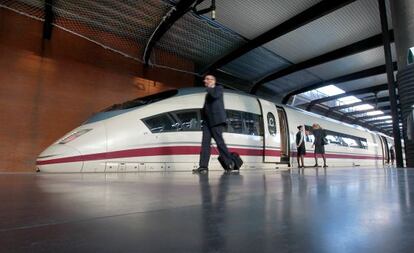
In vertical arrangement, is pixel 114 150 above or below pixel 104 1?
below

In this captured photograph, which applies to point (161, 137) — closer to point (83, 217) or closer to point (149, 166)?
point (149, 166)

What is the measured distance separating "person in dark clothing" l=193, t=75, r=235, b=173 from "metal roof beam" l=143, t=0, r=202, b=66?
189 inches

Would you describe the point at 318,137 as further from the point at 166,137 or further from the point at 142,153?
the point at 142,153

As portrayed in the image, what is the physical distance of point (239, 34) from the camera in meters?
11.7

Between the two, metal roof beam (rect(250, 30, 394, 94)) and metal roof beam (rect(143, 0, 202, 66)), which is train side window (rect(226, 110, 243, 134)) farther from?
metal roof beam (rect(250, 30, 394, 94))

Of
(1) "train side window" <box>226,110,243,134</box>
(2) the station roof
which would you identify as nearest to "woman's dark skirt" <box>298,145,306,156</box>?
(1) "train side window" <box>226,110,243,134</box>

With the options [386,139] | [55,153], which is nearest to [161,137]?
[55,153]

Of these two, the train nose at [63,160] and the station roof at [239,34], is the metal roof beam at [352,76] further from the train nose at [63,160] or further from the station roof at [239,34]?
the train nose at [63,160]

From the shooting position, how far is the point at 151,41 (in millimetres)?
11406

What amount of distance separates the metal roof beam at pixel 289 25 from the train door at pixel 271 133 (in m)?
3.05

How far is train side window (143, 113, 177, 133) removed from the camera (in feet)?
21.3

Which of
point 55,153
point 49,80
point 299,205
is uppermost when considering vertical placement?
point 49,80

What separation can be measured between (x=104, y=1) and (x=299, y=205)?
9.60 meters

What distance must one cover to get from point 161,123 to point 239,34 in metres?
6.44
